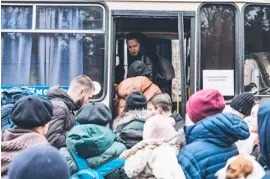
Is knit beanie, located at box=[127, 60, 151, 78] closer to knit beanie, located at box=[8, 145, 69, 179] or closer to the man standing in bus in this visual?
the man standing in bus

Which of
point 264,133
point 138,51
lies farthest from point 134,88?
point 264,133

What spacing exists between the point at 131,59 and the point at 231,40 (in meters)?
1.31

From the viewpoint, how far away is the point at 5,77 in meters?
6.71

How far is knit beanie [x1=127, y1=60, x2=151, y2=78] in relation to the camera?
22.0ft

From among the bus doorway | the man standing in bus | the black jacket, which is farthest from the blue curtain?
the black jacket

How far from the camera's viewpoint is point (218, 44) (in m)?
6.80

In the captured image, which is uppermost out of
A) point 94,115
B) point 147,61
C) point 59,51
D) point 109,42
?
point 109,42

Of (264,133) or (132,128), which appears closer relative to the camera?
(264,133)

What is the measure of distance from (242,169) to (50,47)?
145 inches

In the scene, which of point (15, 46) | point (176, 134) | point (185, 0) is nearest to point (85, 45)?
point (15, 46)

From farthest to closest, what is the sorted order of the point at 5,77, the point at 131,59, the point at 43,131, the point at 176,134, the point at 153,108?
the point at 131,59 → the point at 5,77 → the point at 153,108 → the point at 176,134 → the point at 43,131

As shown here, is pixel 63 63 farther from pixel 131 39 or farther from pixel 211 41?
pixel 211 41

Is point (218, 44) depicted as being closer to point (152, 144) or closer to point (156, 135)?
point (156, 135)

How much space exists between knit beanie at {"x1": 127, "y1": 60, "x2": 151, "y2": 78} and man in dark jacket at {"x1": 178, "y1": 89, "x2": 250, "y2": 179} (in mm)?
2701
